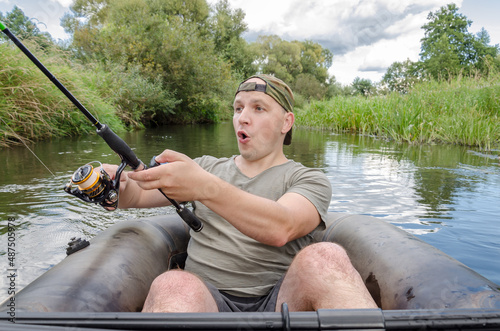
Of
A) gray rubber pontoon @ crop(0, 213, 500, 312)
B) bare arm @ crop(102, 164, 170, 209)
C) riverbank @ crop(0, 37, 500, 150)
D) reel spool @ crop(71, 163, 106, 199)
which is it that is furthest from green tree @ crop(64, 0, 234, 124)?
reel spool @ crop(71, 163, 106, 199)

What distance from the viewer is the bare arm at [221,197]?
4.79 ft

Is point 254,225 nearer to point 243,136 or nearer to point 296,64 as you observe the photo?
point 243,136

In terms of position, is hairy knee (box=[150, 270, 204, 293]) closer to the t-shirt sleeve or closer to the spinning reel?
the spinning reel

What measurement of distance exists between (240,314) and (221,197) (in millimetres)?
568

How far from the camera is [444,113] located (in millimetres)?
9906

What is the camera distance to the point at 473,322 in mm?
1074

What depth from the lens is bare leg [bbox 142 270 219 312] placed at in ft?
4.55

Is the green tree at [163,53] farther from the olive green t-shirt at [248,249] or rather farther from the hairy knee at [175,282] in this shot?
the hairy knee at [175,282]

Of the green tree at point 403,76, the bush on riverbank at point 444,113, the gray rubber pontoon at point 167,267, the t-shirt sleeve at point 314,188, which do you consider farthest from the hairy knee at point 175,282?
the green tree at point 403,76

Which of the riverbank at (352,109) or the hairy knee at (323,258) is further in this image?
the riverbank at (352,109)

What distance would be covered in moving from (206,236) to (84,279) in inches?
23.5

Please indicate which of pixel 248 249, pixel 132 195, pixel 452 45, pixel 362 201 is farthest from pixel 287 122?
pixel 452 45

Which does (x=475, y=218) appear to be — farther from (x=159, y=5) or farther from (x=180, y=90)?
(x=159, y=5)

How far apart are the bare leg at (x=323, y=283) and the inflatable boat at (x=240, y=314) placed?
0.29m
